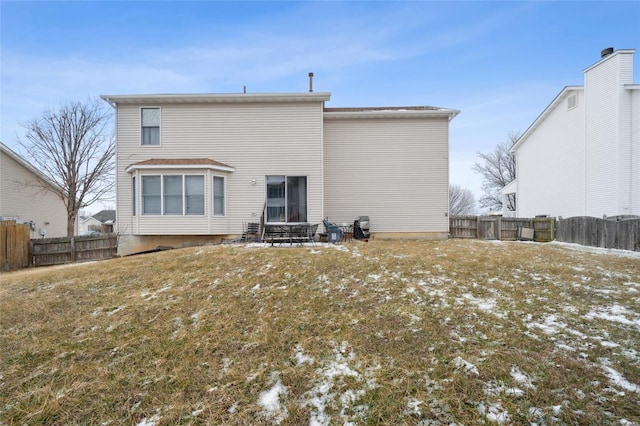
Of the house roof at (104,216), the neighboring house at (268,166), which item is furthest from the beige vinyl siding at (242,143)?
the house roof at (104,216)

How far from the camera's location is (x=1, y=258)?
35.7ft

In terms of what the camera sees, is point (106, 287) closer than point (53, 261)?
Yes

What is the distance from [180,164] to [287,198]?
13.3 ft

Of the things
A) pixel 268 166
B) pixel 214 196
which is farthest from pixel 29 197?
pixel 268 166

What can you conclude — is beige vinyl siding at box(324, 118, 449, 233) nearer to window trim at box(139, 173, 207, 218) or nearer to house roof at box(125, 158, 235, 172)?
house roof at box(125, 158, 235, 172)

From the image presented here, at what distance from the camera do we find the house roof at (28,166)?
16.4 metres

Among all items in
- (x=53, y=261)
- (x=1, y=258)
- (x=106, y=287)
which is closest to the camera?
(x=106, y=287)

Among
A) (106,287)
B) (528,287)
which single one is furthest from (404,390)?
(106,287)

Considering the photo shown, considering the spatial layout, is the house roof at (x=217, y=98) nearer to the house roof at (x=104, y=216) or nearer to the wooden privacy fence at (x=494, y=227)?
the wooden privacy fence at (x=494, y=227)

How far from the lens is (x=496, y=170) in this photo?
3766 cm

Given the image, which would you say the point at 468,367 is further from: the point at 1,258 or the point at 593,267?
the point at 1,258

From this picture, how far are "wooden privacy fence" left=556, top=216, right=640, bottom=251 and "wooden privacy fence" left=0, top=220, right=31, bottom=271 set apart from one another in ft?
69.5

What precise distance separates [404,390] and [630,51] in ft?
57.2

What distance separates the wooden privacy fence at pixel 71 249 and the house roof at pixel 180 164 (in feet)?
10.5
